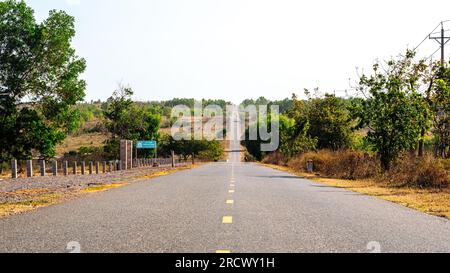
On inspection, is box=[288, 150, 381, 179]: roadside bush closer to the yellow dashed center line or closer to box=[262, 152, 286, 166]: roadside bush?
the yellow dashed center line

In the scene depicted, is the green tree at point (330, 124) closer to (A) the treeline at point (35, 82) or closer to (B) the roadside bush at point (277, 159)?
(B) the roadside bush at point (277, 159)

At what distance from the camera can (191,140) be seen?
403 feet

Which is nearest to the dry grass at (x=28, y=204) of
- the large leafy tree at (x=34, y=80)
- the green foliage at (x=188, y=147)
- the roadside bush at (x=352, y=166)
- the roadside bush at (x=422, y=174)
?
the roadside bush at (x=422, y=174)

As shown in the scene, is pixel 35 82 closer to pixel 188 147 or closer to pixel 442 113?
pixel 442 113

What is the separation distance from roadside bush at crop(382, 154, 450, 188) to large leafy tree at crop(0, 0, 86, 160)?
30.7 metres

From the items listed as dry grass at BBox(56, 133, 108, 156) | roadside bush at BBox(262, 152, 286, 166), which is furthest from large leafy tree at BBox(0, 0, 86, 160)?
dry grass at BBox(56, 133, 108, 156)

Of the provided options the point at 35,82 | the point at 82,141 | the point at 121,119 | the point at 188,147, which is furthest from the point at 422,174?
the point at 82,141

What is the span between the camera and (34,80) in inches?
1960

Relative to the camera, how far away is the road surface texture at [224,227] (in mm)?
8445

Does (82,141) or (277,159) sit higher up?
(82,141)

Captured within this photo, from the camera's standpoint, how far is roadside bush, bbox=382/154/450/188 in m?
24.2

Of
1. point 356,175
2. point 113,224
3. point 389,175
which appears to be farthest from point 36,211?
point 356,175

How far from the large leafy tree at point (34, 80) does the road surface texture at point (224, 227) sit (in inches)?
1371

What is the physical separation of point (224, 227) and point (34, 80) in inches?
1694
